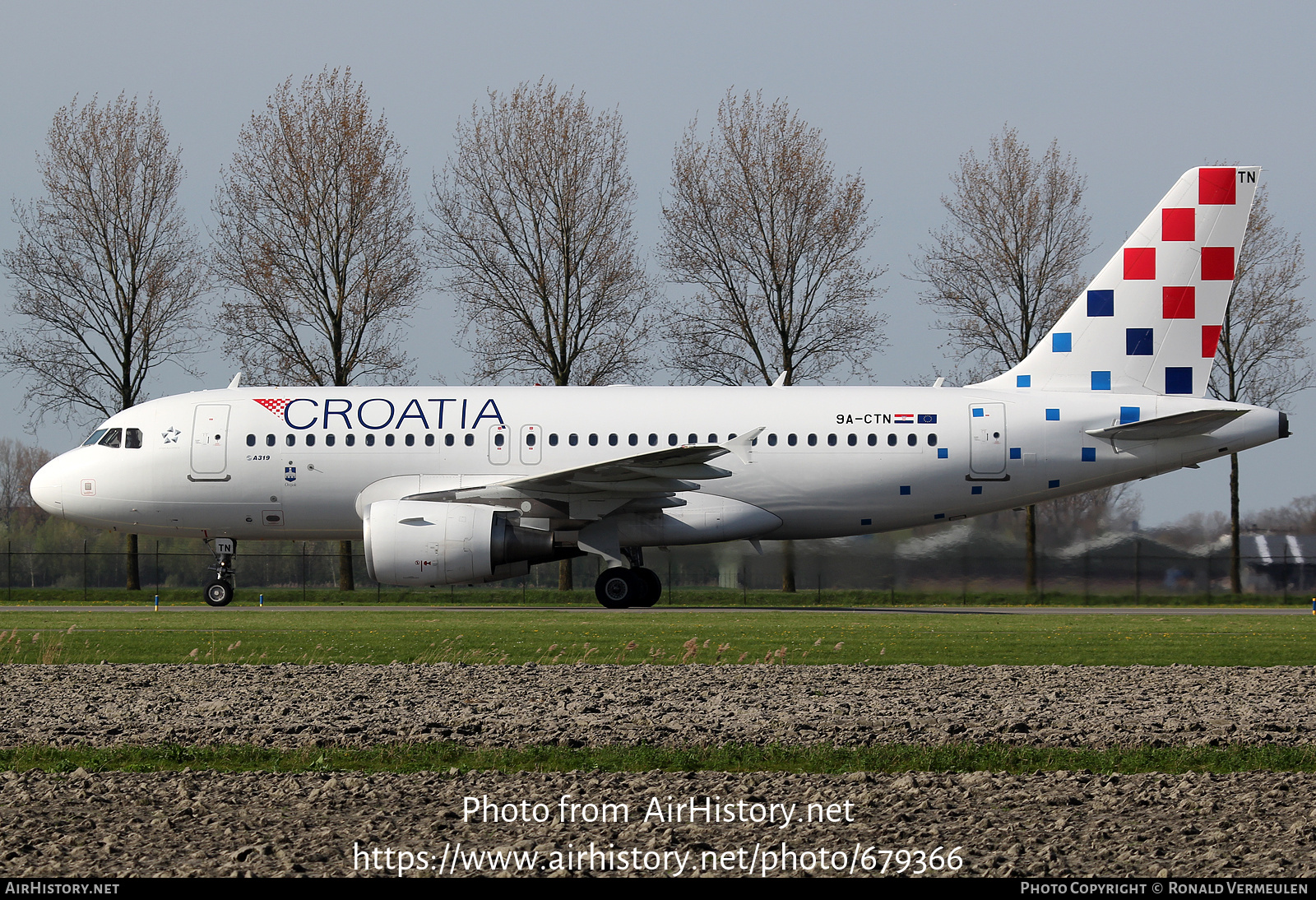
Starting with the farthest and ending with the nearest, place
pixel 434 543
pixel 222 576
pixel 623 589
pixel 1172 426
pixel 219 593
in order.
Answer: pixel 222 576
pixel 219 593
pixel 623 589
pixel 1172 426
pixel 434 543

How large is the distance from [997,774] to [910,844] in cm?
177

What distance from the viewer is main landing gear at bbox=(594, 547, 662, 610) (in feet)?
77.6

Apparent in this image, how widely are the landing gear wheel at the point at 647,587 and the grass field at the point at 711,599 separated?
329 cm

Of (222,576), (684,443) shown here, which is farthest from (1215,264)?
(222,576)

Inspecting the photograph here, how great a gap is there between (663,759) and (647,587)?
16.0m

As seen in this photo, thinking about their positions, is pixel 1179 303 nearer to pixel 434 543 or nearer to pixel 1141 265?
pixel 1141 265

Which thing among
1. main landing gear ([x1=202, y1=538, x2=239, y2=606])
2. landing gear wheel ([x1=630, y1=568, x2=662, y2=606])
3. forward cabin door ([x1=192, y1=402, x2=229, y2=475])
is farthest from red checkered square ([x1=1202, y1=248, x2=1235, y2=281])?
main landing gear ([x1=202, y1=538, x2=239, y2=606])

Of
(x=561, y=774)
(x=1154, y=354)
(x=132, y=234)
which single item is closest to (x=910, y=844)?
(x=561, y=774)

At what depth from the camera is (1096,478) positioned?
23.3m

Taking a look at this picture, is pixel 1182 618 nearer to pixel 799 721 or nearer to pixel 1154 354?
pixel 1154 354

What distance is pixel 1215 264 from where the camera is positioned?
24.0m

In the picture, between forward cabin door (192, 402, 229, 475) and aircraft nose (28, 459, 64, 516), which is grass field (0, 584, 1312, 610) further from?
forward cabin door (192, 402, 229, 475)

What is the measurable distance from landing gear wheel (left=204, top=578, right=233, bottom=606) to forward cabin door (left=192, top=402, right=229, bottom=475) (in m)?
2.42

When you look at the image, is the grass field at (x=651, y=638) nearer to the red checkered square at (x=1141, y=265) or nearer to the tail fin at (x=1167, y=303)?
the tail fin at (x=1167, y=303)
